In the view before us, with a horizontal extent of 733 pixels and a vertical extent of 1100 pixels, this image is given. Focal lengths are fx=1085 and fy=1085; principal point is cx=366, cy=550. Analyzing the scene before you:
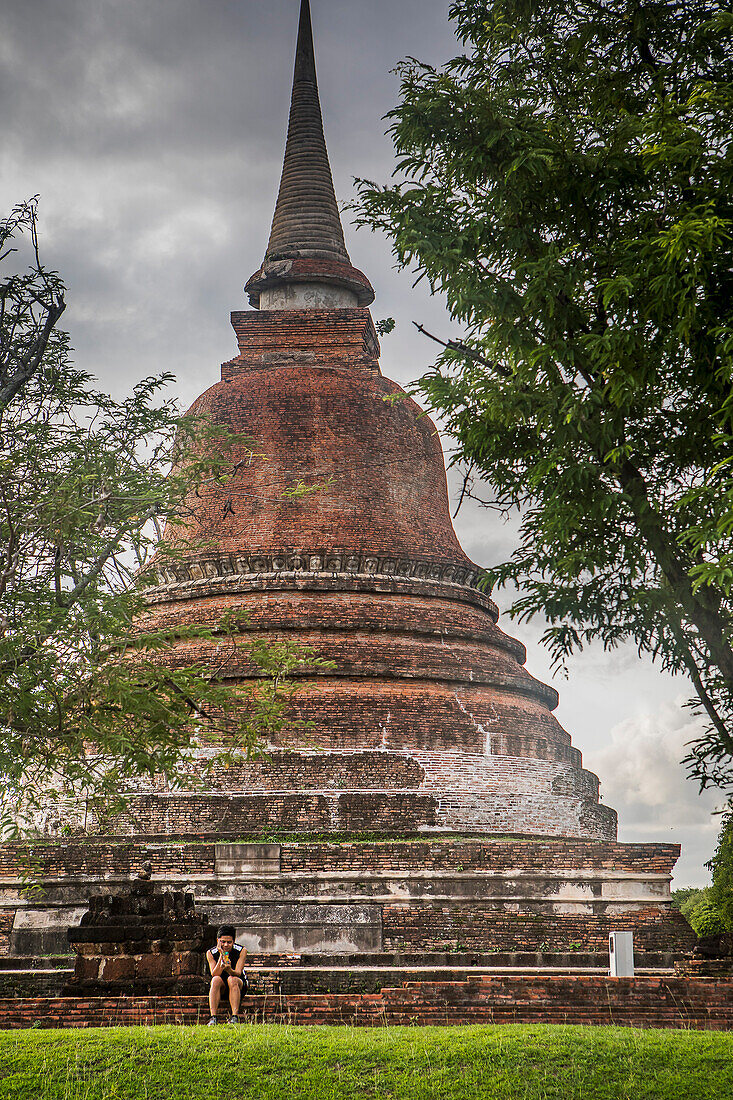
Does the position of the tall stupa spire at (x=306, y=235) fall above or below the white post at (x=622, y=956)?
above

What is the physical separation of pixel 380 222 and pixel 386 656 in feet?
29.2

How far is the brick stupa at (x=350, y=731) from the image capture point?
44.8 ft

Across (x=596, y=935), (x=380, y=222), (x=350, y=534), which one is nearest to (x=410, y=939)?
(x=596, y=935)

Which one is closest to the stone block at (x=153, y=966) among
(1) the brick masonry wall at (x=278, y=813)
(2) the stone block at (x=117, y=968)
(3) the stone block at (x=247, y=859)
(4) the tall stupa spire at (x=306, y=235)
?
(2) the stone block at (x=117, y=968)

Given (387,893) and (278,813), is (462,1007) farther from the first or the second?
(278,813)

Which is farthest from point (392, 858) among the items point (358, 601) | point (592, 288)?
point (592, 288)

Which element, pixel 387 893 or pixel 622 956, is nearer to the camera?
pixel 622 956

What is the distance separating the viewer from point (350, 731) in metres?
16.1

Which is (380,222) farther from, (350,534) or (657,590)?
(350,534)

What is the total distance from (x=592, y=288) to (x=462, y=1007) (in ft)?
21.1

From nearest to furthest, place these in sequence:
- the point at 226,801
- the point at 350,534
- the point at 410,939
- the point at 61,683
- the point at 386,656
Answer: the point at 61,683 → the point at 410,939 → the point at 226,801 → the point at 386,656 → the point at 350,534

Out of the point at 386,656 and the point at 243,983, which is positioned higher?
the point at 386,656

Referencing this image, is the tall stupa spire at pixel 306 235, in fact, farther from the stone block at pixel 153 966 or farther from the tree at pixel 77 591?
the stone block at pixel 153 966

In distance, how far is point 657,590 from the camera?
912cm
